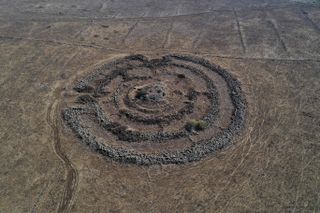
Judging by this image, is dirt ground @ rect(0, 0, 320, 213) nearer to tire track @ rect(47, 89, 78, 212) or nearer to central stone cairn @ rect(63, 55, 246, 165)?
tire track @ rect(47, 89, 78, 212)

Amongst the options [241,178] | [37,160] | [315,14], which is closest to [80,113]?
[37,160]

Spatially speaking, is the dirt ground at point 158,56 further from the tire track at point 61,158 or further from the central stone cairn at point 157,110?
the central stone cairn at point 157,110

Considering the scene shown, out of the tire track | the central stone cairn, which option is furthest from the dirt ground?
the central stone cairn

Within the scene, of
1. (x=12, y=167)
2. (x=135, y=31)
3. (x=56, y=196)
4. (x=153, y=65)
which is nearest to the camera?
(x=56, y=196)

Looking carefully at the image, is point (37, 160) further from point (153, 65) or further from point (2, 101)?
point (153, 65)

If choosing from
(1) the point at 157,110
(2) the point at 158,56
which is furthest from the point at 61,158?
(2) the point at 158,56

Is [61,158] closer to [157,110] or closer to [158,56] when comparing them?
[157,110]

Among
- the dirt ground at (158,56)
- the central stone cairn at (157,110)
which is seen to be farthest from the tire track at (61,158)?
the central stone cairn at (157,110)
